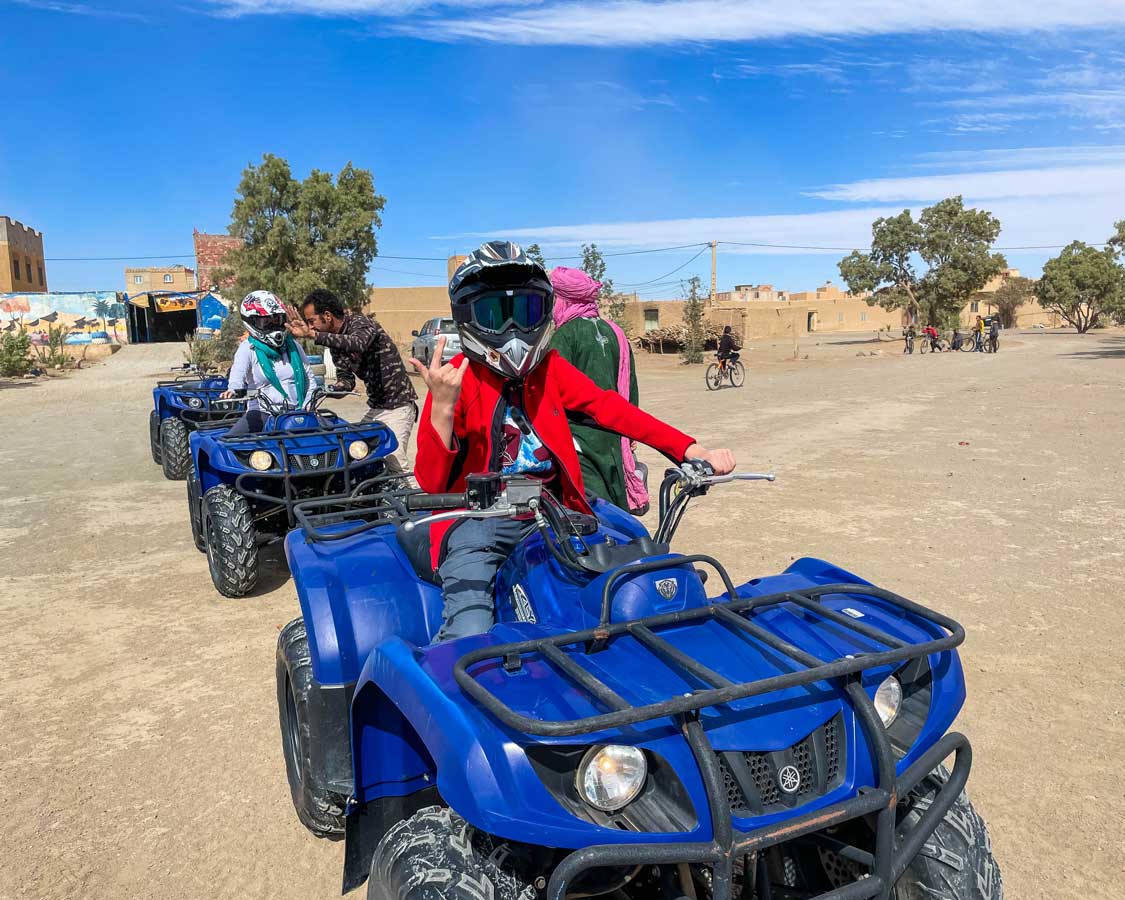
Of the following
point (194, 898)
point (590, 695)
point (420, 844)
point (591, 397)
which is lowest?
point (194, 898)

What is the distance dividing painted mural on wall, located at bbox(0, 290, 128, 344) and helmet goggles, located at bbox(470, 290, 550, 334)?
43.5m

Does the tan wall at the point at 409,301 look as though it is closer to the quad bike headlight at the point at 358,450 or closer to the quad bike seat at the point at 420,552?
the quad bike headlight at the point at 358,450

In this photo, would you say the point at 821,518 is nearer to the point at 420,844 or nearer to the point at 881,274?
the point at 420,844

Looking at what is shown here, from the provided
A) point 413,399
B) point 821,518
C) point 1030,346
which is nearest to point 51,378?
point 413,399

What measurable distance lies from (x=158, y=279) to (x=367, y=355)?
63032 mm

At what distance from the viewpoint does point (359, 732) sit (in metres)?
2.28

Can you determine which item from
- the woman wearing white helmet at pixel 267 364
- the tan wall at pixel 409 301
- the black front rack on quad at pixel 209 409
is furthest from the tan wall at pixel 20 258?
the woman wearing white helmet at pixel 267 364

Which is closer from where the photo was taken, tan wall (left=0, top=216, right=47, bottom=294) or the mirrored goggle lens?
the mirrored goggle lens

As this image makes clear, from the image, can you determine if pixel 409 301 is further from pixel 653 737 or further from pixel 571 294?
pixel 653 737

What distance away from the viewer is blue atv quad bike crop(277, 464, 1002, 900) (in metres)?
1.67

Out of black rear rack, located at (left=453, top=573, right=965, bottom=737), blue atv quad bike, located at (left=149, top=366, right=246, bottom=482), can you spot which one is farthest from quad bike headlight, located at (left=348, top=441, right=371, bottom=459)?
black rear rack, located at (left=453, top=573, right=965, bottom=737)

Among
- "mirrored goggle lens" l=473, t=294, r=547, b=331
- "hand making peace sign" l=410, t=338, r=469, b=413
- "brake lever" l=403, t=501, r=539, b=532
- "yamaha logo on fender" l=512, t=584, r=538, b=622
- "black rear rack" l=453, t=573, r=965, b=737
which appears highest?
"mirrored goggle lens" l=473, t=294, r=547, b=331

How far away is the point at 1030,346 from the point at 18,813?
42534 mm

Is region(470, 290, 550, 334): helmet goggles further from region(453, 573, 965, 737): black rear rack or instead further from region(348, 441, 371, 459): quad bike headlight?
region(348, 441, 371, 459): quad bike headlight
